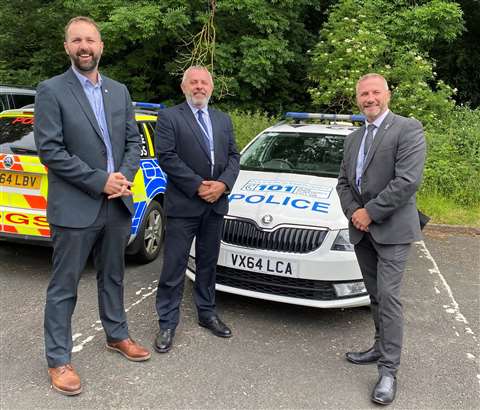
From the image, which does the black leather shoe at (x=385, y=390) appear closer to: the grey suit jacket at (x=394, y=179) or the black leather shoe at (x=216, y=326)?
the grey suit jacket at (x=394, y=179)

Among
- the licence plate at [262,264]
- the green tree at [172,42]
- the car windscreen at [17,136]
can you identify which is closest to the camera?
the licence plate at [262,264]

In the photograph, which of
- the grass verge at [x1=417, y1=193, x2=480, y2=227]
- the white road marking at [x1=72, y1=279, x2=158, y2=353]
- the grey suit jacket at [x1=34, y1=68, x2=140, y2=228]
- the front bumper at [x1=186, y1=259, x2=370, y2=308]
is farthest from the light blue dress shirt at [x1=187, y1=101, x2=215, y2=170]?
the grass verge at [x1=417, y1=193, x2=480, y2=227]

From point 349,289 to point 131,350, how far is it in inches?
64.5

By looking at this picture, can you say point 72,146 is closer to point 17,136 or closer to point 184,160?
point 184,160

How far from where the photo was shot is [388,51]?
36.2ft

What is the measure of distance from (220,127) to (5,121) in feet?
8.20

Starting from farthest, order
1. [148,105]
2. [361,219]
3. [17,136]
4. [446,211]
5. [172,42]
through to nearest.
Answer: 1. [172,42]
2. [446,211]
3. [148,105]
4. [17,136]
5. [361,219]

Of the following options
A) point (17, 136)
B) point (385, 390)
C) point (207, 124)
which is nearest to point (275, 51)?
point (17, 136)

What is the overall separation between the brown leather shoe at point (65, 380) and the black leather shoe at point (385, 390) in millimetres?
1720

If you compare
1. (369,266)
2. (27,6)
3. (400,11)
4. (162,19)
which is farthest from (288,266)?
(27,6)

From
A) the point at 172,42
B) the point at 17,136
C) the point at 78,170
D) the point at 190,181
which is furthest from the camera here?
the point at 172,42

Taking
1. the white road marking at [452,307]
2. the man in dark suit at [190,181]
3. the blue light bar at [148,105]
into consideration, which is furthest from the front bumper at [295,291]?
the blue light bar at [148,105]

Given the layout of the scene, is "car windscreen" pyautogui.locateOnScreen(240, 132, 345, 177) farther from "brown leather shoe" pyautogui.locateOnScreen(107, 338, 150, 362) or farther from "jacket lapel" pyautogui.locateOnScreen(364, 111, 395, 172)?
"brown leather shoe" pyautogui.locateOnScreen(107, 338, 150, 362)

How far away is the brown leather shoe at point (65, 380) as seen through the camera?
2.79 m
